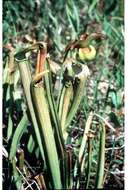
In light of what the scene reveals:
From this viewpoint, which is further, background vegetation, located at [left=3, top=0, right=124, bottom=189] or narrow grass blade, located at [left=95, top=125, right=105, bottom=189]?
background vegetation, located at [left=3, top=0, right=124, bottom=189]

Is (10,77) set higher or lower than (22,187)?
higher

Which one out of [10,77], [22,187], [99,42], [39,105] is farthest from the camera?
[99,42]

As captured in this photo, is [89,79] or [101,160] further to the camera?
[89,79]

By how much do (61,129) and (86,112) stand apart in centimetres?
30

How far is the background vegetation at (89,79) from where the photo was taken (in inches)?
44.4

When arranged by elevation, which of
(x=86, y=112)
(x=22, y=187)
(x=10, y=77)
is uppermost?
(x=10, y=77)

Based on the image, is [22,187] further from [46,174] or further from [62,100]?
[62,100]

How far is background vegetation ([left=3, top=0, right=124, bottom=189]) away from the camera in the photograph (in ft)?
3.70

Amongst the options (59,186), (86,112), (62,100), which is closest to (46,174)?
(59,186)

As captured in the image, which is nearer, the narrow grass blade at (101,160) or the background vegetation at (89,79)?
the narrow grass blade at (101,160)

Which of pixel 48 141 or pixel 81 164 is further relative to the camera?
pixel 81 164

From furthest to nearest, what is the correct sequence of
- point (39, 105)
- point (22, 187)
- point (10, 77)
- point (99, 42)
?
1. point (99, 42)
2. point (10, 77)
3. point (22, 187)
4. point (39, 105)

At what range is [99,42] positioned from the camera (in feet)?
5.85

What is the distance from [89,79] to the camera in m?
1.59
